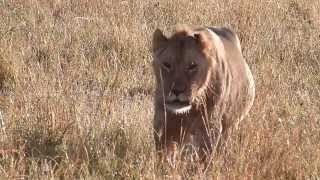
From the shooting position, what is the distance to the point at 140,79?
6.91 metres

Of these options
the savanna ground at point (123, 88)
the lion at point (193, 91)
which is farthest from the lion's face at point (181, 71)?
the savanna ground at point (123, 88)

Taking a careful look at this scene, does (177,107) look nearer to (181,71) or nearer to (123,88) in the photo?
(181,71)

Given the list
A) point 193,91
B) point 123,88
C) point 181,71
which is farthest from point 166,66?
point 123,88

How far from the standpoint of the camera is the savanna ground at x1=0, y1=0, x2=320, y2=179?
437 centimetres

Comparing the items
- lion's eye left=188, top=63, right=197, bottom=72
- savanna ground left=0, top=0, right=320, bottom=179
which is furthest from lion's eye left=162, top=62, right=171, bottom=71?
savanna ground left=0, top=0, right=320, bottom=179

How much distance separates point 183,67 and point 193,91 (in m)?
0.15

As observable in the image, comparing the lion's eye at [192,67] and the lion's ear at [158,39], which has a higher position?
the lion's ear at [158,39]

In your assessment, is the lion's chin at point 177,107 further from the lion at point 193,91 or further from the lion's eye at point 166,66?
the lion's eye at point 166,66

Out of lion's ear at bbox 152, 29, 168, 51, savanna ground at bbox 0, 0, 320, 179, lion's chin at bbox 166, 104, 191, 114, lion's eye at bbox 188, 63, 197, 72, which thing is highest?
lion's ear at bbox 152, 29, 168, 51

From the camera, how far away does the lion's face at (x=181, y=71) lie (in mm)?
4242

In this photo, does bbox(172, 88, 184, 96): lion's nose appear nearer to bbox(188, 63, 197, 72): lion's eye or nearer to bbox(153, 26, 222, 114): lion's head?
bbox(153, 26, 222, 114): lion's head

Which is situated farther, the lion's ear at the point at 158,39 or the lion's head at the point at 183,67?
the lion's ear at the point at 158,39

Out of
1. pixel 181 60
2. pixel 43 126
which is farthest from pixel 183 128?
pixel 43 126

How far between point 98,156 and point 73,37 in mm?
3527
